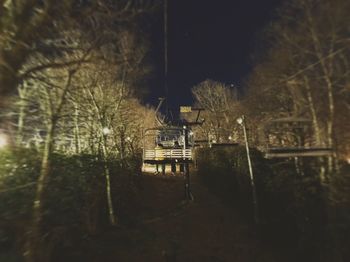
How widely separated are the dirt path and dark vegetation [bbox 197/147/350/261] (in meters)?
0.72

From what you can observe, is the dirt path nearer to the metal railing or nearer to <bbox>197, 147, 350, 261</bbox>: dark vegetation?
Answer: <bbox>197, 147, 350, 261</bbox>: dark vegetation

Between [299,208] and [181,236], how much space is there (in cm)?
427

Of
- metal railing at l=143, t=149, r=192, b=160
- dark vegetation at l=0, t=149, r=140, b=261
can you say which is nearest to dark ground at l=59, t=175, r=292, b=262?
dark vegetation at l=0, t=149, r=140, b=261

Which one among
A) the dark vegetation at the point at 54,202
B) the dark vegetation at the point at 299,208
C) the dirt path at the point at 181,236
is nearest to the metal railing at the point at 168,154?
the dirt path at the point at 181,236

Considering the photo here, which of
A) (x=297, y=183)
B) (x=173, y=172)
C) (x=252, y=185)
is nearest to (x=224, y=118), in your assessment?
(x=173, y=172)

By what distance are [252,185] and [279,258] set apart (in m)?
2.96

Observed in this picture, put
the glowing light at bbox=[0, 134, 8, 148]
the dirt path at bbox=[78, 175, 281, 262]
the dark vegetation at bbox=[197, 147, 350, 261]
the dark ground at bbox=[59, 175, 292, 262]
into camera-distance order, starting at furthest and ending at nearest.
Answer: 1. the dirt path at bbox=[78, 175, 281, 262]
2. the dark ground at bbox=[59, 175, 292, 262]
3. the dark vegetation at bbox=[197, 147, 350, 261]
4. the glowing light at bbox=[0, 134, 8, 148]

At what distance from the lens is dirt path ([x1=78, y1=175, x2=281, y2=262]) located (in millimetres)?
8789

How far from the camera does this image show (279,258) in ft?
27.5

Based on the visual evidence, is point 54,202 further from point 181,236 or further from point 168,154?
point 168,154

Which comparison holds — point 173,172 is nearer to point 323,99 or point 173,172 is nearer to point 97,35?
point 323,99

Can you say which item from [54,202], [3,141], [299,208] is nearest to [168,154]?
[299,208]

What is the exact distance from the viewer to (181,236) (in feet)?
34.7

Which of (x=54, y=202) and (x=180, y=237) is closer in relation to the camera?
(x=54, y=202)
